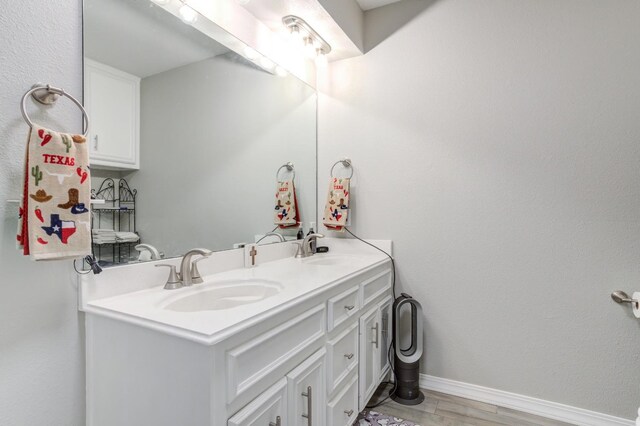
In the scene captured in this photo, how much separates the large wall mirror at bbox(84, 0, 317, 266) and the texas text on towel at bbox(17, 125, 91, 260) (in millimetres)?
156

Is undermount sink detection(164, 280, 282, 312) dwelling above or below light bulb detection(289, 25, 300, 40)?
below

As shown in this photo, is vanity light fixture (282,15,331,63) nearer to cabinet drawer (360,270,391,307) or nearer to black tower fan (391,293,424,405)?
cabinet drawer (360,270,391,307)

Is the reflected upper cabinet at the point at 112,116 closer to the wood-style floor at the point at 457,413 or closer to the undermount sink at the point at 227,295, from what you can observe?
the undermount sink at the point at 227,295

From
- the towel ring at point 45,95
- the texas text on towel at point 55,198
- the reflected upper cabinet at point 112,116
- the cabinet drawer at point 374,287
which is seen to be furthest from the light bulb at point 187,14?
the cabinet drawer at point 374,287

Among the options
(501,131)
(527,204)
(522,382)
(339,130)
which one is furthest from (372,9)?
(522,382)

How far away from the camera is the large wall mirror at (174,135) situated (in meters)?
1.07

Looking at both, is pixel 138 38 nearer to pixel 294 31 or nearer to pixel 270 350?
pixel 294 31

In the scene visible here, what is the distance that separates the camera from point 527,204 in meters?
1.75

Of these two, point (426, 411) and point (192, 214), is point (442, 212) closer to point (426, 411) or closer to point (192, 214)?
point (426, 411)

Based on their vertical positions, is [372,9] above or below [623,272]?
A: above

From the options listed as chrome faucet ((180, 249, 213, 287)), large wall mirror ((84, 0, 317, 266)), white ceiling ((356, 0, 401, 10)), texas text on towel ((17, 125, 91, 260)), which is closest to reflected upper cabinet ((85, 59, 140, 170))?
large wall mirror ((84, 0, 317, 266))

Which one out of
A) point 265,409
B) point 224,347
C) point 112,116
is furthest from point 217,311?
point 112,116

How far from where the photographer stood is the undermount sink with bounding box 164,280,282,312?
3.77ft

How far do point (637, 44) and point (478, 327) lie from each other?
1633 millimetres
